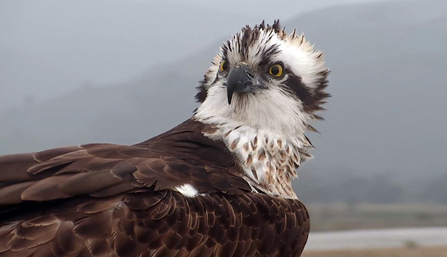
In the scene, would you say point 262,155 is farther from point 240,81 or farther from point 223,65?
point 223,65

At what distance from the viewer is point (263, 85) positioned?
4.38 metres

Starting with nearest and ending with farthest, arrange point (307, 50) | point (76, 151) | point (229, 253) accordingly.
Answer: point (229, 253), point (76, 151), point (307, 50)

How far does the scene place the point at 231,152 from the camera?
13.5 ft

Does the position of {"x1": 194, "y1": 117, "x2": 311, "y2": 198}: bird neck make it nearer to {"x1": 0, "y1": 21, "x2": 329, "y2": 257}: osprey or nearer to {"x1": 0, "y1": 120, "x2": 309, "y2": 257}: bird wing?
{"x1": 0, "y1": 21, "x2": 329, "y2": 257}: osprey

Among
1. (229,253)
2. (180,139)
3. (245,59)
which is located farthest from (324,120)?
(229,253)

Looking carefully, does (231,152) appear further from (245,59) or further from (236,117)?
(245,59)

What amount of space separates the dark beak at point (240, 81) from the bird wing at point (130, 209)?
0.71m

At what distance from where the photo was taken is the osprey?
9.78 ft

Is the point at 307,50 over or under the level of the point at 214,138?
over

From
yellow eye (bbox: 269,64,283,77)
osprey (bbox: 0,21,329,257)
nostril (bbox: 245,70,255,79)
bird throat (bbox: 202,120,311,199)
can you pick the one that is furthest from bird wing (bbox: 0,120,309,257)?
yellow eye (bbox: 269,64,283,77)

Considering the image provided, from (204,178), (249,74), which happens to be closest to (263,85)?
(249,74)

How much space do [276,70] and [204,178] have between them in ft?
4.41

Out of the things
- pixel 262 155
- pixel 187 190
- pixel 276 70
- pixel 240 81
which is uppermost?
pixel 276 70

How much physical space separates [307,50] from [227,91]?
93cm
